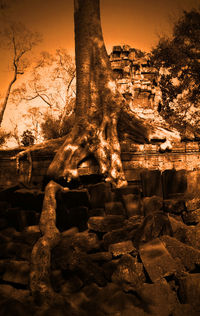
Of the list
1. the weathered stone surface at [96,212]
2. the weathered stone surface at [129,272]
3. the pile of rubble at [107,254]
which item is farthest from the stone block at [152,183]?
the weathered stone surface at [129,272]

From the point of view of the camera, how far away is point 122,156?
4.63 meters

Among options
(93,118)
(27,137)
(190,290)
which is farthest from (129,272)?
(27,137)

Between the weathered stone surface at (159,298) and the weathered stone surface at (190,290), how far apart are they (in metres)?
0.09

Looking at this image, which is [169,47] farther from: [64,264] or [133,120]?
[64,264]

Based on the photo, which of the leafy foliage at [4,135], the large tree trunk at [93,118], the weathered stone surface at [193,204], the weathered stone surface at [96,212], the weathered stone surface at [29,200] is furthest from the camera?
the leafy foliage at [4,135]

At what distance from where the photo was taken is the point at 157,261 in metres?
2.35

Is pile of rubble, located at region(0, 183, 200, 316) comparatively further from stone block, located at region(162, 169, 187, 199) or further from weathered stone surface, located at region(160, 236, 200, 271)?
stone block, located at region(162, 169, 187, 199)

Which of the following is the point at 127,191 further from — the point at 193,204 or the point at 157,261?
the point at 157,261

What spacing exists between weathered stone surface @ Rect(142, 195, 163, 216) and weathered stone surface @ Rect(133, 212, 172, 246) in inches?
13.7

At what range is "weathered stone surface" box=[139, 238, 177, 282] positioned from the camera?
2.26m

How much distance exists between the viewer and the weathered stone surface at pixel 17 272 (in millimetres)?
2377

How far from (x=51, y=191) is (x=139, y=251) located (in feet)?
5.36

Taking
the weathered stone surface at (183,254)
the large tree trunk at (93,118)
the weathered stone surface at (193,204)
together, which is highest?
the large tree trunk at (93,118)

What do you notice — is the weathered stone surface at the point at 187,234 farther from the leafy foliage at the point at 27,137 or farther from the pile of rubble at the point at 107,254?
the leafy foliage at the point at 27,137
